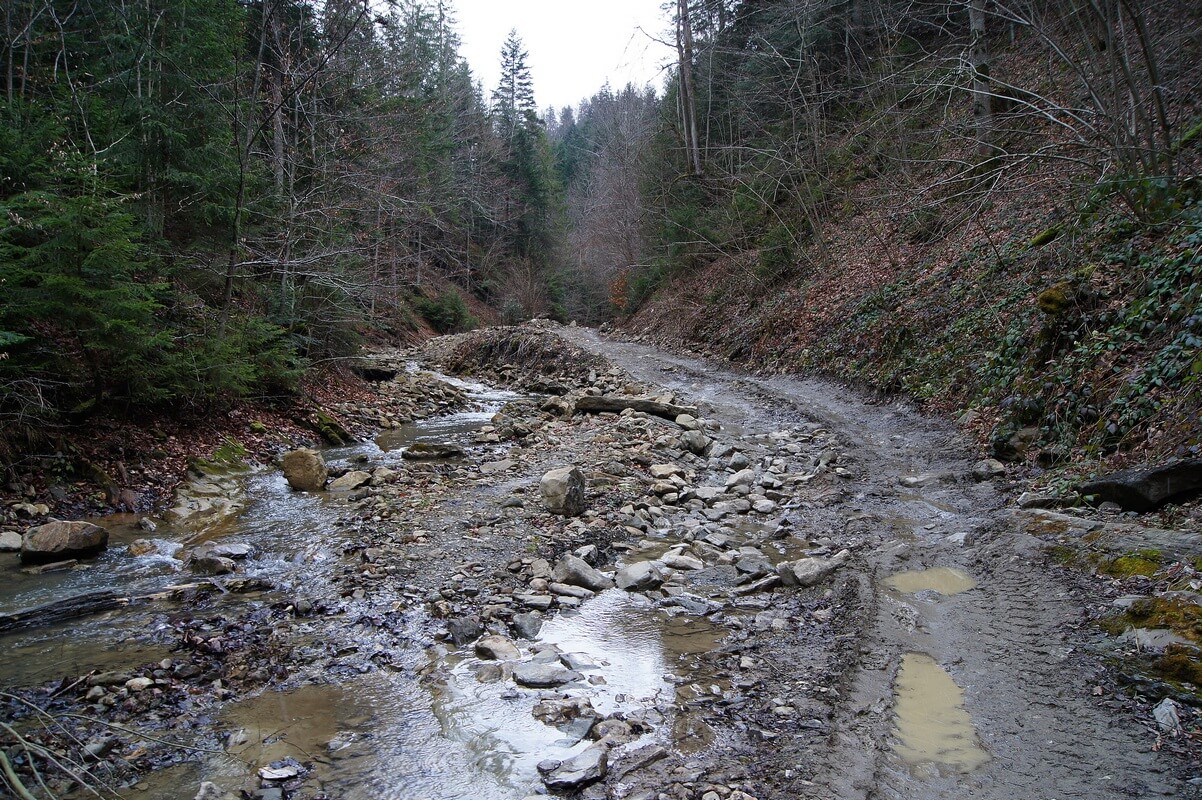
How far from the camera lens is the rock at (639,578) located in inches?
208

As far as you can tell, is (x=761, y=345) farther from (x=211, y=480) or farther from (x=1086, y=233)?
(x=211, y=480)

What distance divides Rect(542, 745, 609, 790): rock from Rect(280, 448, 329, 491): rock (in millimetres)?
6329

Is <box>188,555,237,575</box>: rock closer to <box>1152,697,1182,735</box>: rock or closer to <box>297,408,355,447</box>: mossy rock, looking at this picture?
<box>297,408,355,447</box>: mossy rock

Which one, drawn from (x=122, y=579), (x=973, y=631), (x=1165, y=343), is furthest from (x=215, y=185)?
(x=1165, y=343)

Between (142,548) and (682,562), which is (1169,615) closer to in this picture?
(682,562)

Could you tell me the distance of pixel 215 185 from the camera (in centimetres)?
1023

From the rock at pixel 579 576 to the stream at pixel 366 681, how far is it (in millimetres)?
177

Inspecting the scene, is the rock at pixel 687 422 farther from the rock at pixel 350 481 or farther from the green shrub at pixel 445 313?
the green shrub at pixel 445 313

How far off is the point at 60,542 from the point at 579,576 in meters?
4.77

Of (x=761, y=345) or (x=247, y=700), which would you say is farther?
(x=761, y=345)

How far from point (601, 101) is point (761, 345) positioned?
50.2 meters

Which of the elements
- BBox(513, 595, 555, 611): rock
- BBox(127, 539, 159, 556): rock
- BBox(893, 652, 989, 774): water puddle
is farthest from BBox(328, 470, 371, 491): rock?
BBox(893, 652, 989, 774): water puddle

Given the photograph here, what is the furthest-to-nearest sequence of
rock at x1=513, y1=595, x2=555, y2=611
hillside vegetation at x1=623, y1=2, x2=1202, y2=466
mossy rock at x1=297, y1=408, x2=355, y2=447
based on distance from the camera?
1. mossy rock at x1=297, y1=408, x2=355, y2=447
2. hillside vegetation at x1=623, y1=2, x2=1202, y2=466
3. rock at x1=513, y1=595, x2=555, y2=611

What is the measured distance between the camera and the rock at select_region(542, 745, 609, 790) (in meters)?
3.01
